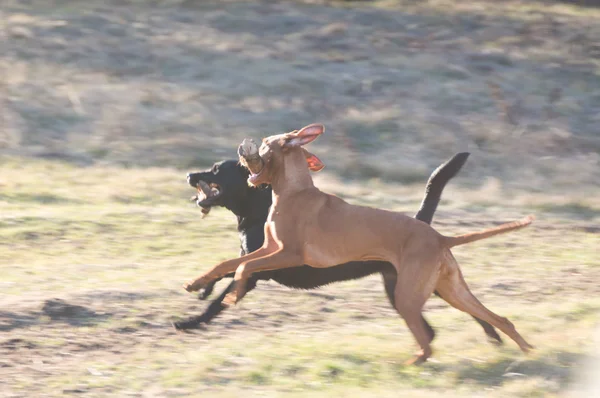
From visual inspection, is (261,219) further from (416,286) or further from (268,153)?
(416,286)

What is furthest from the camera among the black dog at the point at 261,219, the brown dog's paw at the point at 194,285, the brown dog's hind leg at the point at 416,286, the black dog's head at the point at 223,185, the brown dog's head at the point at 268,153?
the black dog's head at the point at 223,185

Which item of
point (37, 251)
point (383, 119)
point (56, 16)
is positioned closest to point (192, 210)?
point (37, 251)

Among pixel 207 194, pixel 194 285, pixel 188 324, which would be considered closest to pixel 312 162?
pixel 194 285

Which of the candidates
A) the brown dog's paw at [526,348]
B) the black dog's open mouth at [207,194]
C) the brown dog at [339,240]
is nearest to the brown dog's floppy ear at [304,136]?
the brown dog at [339,240]

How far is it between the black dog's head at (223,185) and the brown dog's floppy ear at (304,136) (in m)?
1.16

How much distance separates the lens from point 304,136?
7.03 metres

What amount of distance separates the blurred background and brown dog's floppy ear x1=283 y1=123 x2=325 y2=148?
1375 mm

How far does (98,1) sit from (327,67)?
6.23 metres

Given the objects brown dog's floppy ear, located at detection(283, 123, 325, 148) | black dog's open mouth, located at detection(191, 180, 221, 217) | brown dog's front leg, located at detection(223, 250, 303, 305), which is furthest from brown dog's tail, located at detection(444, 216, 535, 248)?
black dog's open mouth, located at detection(191, 180, 221, 217)

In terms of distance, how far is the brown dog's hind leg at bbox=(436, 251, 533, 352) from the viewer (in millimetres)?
6996

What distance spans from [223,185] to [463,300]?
2117 millimetres

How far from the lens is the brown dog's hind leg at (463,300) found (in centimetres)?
700

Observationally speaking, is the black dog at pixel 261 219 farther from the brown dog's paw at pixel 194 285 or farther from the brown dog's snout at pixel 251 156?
the brown dog's snout at pixel 251 156

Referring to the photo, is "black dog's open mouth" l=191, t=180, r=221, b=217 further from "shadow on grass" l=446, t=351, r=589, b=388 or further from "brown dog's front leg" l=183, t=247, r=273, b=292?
"shadow on grass" l=446, t=351, r=589, b=388
